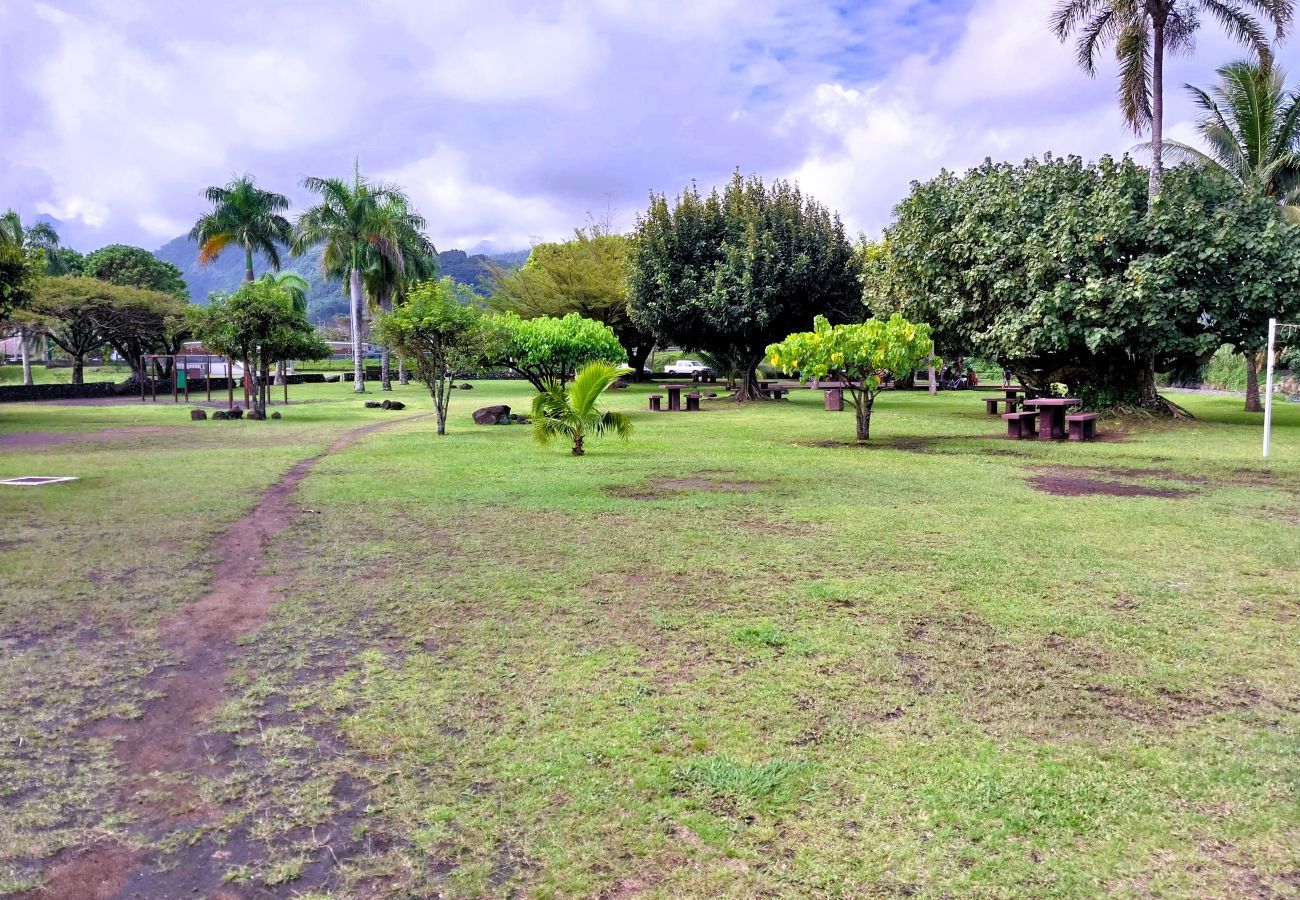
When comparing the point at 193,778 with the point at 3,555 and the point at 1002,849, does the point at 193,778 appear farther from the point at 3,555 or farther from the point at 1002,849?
the point at 3,555

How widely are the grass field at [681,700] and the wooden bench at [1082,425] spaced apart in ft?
23.4

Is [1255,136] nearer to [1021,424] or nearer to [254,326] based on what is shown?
[1021,424]

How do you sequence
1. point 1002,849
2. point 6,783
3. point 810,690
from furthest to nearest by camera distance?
1. point 810,690
2. point 6,783
3. point 1002,849

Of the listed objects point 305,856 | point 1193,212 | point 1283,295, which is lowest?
point 305,856

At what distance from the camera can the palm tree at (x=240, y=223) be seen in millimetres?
43375

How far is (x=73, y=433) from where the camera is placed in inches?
715

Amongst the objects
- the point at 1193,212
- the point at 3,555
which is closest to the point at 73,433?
the point at 3,555

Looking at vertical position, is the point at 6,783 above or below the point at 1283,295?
below

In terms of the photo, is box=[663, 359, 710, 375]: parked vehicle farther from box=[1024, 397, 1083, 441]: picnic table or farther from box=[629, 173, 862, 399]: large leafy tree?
box=[1024, 397, 1083, 441]: picnic table

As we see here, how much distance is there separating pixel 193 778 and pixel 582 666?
1.75 meters

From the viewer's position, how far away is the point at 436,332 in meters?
17.7

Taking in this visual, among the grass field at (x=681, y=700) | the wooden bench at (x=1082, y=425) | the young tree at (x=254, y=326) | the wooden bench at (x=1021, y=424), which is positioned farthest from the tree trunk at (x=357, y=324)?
the grass field at (x=681, y=700)

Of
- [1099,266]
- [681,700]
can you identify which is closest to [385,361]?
[1099,266]

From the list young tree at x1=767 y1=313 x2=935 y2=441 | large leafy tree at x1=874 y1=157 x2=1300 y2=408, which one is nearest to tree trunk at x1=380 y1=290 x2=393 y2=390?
large leafy tree at x1=874 y1=157 x2=1300 y2=408
